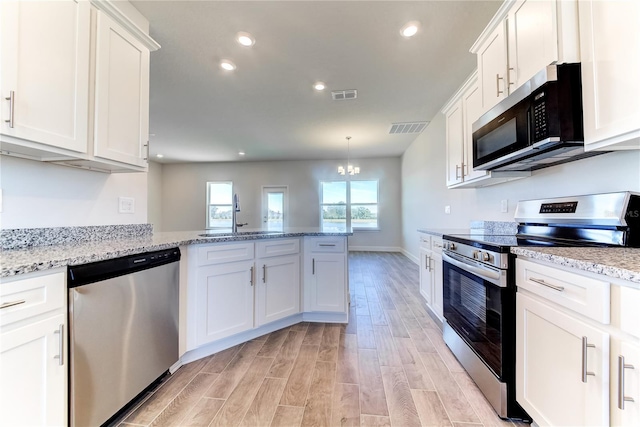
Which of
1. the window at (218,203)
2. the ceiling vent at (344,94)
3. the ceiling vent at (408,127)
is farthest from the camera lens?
the window at (218,203)

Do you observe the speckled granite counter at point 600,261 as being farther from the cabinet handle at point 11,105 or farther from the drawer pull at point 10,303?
the cabinet handle at point 11,105

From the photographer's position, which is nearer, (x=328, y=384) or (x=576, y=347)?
(x=576, y=347)

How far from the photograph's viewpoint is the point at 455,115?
8.73 feet

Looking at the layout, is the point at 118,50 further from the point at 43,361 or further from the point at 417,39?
the point at 417,39

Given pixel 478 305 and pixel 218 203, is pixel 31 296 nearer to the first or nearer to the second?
pixel 478 305

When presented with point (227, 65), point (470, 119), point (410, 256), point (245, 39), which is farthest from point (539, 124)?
point (410, 256)

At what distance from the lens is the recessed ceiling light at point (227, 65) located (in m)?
2.59

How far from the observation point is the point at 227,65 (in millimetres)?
2650

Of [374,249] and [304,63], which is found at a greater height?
[304,63]

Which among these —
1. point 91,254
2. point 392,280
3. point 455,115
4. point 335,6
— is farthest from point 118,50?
point 392,280

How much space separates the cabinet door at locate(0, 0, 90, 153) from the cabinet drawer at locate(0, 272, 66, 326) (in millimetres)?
699

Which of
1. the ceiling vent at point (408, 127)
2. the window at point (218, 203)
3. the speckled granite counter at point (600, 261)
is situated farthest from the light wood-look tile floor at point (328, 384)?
the window at point (218, 203)

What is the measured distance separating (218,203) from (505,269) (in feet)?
25.4

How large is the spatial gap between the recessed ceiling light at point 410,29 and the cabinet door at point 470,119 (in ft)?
2.33
